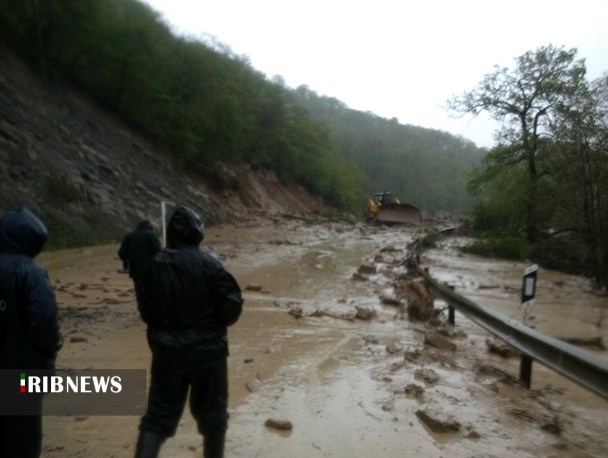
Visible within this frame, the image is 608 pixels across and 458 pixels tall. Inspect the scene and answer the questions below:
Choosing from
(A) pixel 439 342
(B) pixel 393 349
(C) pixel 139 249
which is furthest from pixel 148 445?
(A) pixel 439 342

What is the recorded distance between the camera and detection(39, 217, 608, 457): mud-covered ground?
4.25 m

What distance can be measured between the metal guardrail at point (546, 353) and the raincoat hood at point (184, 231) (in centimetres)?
311

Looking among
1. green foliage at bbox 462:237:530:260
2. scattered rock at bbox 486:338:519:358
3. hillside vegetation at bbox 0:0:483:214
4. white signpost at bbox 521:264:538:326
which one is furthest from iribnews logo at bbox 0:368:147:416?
hillside vegetation at bbox 0:0:483:214

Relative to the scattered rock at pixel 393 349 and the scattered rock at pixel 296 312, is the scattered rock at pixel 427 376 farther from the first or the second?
the scattered rock at pixel 296 312

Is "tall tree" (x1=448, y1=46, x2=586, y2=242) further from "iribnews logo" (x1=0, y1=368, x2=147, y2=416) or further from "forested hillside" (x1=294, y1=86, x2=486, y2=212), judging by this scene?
"forested hillside" (x1=294, y1=86, x2=486, y2=212)

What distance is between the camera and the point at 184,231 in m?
3.65

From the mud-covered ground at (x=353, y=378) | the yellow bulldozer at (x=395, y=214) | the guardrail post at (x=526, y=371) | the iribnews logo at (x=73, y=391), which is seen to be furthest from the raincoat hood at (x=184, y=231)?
the yellow bulldozer at (x=395, y=214)

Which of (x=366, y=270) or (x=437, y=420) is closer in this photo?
(x=437, y=420)

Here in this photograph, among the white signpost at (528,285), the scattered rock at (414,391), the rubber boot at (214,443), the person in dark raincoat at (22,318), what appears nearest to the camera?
the person in dark raincoat at (22,318)

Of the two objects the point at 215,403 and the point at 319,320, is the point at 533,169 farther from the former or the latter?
the point at 215,403

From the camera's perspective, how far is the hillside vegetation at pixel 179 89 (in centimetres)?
2288

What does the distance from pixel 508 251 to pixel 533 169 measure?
3.81 m

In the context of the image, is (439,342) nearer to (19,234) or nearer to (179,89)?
(19,234)

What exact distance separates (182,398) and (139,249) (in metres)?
4.33
